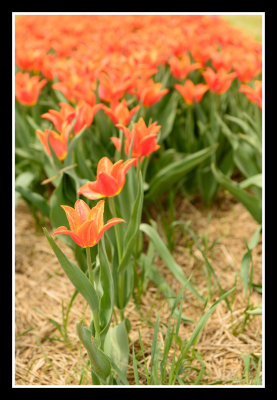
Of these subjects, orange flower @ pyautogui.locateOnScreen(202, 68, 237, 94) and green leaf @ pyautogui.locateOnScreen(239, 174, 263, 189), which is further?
orange flower @ pyautogui.locateOnScreen(202, 68, 237, 94)

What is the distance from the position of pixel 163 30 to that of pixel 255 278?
2920 mm

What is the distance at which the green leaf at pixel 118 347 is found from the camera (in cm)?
136

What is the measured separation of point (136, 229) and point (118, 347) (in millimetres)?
383

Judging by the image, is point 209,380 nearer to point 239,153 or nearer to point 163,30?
point 239,153

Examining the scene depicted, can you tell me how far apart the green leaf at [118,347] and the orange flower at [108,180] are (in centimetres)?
47

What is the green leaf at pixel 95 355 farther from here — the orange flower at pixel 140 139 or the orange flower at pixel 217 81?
the orange flower at pixel 217 81

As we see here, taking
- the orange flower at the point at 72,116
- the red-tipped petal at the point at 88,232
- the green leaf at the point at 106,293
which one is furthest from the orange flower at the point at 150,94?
the red-tipped petal at the point at 88,232

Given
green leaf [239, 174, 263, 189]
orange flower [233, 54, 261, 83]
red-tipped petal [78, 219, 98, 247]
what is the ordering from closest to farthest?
red-tipped petal [78, 219, 98, 247] < green leaf [239, 174, 263, 189] < orange flower [233, 54, 261, 83]

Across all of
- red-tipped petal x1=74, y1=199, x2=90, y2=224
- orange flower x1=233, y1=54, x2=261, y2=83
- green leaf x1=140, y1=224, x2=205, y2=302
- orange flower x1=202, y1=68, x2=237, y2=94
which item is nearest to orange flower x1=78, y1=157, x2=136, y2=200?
red-tipped petal x1=74, y1=199, x2=90, y2=224

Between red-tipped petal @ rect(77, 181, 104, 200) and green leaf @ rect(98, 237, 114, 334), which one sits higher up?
red-tipped petal @ rect(77, 181, 104, 200)

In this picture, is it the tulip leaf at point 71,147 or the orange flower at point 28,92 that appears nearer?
the tulip leaf at point 71,147

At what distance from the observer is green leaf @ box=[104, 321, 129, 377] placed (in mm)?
1361

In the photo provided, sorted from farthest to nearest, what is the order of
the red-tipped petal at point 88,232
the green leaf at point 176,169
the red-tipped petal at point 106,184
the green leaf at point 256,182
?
the green leaf at point 176,169 < the green leaf at point 256,182 < the red-tipped petal at point 106,184 < the red-tipped petal at point 88,232

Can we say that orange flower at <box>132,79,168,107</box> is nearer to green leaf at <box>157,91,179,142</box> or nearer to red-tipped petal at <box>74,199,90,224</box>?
green leaf at <box>157,91,179,142</box>
